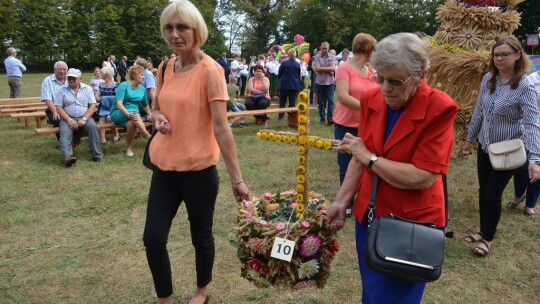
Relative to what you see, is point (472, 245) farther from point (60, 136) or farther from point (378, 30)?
point (378, 30)

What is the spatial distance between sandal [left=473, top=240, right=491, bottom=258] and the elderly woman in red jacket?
219 centimetres

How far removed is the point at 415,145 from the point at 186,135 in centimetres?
125

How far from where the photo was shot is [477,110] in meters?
3.78

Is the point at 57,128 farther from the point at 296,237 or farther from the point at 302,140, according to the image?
the point at 296,237

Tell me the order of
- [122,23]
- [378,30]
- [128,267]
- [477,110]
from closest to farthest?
1. [128,267]
2. [477,110]
3. [122,23]
4. [378,30]

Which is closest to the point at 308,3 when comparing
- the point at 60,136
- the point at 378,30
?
the point at 378,30

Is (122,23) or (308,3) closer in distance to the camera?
(122,23)

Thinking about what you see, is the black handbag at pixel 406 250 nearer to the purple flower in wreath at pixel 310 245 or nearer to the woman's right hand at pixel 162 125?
the purple flower in wreath at pixel 310 245

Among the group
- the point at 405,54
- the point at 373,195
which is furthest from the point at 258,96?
the point at 405,54

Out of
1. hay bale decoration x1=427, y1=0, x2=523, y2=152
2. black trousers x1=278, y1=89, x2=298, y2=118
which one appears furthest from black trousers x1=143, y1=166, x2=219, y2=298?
black trousers x1=278, y1=89, x2=298, y2=118

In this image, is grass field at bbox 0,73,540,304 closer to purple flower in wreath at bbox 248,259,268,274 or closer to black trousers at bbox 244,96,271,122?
purple flower in wreath at bbox 248,259,268,274

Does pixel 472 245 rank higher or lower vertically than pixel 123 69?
lower

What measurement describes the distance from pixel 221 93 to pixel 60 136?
511cm

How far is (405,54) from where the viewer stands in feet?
5.49
